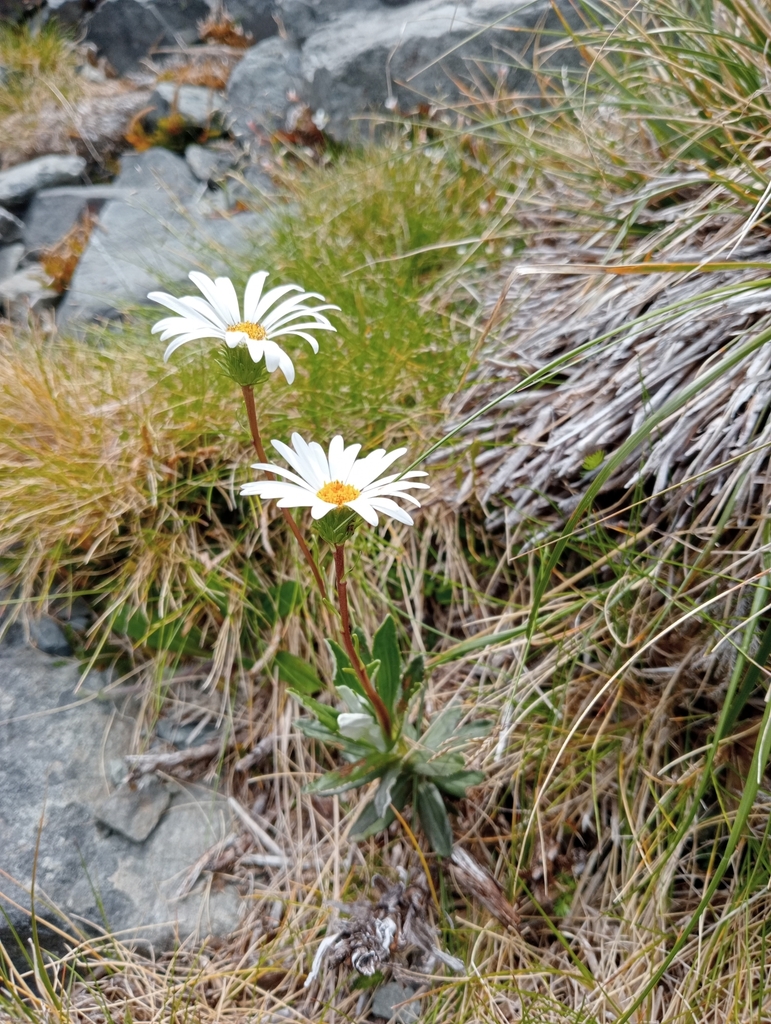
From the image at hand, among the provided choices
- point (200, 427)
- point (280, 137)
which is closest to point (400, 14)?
point (280, 137)

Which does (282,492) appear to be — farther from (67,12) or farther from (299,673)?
(67,12)

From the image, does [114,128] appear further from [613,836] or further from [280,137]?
[613,836]

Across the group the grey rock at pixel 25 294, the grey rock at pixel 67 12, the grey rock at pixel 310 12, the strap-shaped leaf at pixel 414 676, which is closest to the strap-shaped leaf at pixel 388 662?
the strap-shaped leaf at pixel 414 676

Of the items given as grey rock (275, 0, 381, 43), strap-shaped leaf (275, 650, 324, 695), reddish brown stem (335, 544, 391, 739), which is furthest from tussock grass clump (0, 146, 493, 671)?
grey rock (275, 0, 381, 43)

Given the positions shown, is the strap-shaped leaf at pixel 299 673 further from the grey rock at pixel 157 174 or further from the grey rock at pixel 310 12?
the grey rock at pixel 310 12

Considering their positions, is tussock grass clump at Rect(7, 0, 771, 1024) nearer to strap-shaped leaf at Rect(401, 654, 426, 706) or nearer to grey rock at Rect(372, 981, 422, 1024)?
grey rock at Rect(372, 981, 422, 1024)

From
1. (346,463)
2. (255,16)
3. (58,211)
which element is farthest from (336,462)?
(255,16)
